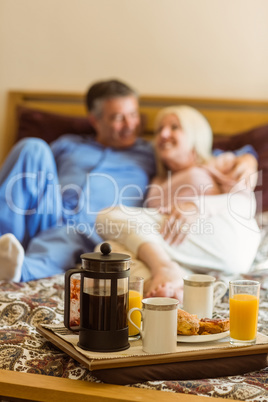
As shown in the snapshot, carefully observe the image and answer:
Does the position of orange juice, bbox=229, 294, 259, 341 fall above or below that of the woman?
below

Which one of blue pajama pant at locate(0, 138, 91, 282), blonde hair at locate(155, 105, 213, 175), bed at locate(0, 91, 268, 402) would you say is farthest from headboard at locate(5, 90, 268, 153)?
blue pajama pant at locate(0, 138, 91, 282)

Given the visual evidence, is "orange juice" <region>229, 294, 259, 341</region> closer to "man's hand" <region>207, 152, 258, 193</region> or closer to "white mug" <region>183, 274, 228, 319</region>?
"white mug" <region>183, 274, 228, 319</region>

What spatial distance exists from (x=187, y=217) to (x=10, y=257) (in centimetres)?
67

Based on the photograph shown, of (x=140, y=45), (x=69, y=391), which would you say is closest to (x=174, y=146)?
(x=140, y=45)

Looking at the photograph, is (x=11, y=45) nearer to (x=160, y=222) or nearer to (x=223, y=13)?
(x=223, y=13)

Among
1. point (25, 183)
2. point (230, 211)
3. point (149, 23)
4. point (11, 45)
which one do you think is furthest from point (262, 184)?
A: point (11, 45)

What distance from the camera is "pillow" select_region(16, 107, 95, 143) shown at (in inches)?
115

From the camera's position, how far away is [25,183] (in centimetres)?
213

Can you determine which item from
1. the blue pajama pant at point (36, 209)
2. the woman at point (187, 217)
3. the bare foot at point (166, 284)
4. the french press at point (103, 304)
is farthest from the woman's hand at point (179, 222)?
the french press at point (103, 304)

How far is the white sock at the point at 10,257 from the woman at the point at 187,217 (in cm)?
34

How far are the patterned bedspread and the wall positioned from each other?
5.65ft

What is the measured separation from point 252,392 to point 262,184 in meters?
1.55

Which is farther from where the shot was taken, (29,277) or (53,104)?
(53,104)

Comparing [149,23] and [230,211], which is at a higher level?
[149,23]
